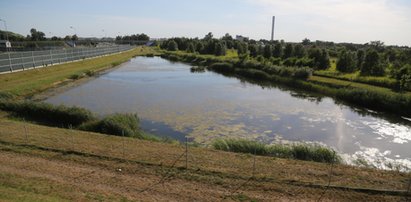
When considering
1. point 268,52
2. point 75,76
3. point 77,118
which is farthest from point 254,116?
point 268,52

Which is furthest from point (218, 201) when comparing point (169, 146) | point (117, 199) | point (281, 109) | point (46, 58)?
point (46, 58)

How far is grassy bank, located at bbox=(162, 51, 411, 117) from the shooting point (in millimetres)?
27391

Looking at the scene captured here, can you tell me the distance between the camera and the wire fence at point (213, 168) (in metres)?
10.4

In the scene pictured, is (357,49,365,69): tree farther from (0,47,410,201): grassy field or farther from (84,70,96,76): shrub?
(0,47,410,201): grassy field

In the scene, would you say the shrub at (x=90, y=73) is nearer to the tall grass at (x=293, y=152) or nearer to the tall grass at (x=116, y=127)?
the tall grass at (x=116, y=127)

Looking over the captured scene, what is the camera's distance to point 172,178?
11055 mm

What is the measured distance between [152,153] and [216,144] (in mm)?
4197

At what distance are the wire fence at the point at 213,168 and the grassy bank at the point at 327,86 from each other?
58.3 ft

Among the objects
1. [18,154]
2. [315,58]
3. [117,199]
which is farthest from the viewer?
[315,58]

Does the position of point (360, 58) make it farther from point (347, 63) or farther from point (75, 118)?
point (75, 118)

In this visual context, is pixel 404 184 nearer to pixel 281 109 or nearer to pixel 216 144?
pixel 216 144

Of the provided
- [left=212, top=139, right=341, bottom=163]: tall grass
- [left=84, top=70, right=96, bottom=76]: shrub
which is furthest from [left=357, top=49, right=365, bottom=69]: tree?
[left=84, top=70, right=96, bottom=76]: shrub

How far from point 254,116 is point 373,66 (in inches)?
1005

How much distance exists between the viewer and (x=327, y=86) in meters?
37.0
